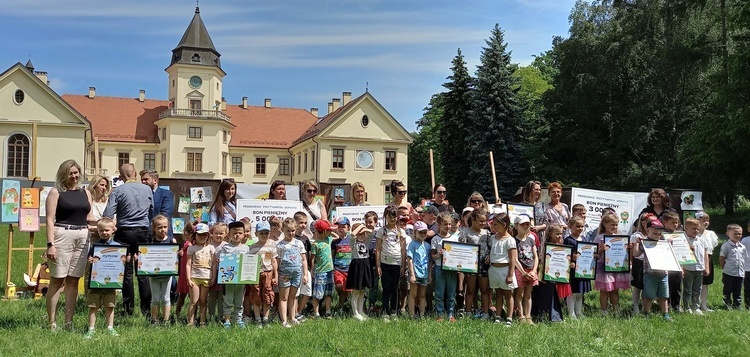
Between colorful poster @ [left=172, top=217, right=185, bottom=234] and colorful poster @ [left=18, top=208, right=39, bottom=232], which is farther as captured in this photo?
colorful poster @ [left=172, top=217, right=185, bottom=234]

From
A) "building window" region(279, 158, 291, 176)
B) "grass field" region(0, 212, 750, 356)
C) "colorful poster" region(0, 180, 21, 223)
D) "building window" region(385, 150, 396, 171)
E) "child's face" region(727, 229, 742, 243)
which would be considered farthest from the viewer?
"building window" region(279, 158, 291, 176)

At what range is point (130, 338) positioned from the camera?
6.99 m

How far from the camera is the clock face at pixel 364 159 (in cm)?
5859

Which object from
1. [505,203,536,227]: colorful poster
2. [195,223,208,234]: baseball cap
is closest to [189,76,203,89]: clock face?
[505,203,536,227]: colorful poster

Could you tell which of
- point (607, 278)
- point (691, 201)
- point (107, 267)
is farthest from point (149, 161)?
point (607, 278)

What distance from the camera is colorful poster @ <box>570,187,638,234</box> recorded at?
11.0 metres

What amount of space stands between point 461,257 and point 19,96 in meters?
49.7

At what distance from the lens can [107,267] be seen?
748cm

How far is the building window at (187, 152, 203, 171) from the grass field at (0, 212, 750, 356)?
170ft

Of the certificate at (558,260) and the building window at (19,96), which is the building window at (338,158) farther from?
the certificate at (558,260)

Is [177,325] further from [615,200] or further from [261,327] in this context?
[615,200]

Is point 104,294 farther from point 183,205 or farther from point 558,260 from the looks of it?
point 183,205

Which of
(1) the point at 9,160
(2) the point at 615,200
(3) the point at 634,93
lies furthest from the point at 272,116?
(2) the point at 615,200

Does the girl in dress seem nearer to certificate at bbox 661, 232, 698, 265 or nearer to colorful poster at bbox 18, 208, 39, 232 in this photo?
certificate at bbox 661, 232, 698, 265
